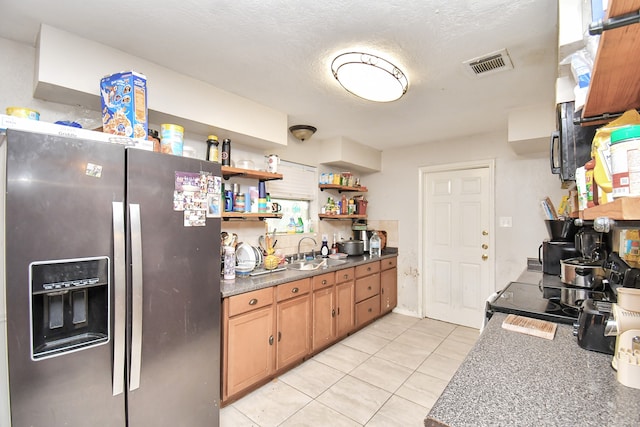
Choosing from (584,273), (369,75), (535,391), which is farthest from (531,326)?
(369,75)

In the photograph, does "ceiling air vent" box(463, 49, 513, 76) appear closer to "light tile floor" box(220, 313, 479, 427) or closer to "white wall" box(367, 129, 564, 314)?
"white wall" box(367, 129, 564, 314)

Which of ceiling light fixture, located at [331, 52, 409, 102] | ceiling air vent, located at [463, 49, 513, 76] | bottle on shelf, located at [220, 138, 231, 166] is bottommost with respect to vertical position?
bottle on shelf, located at [220, 138, 231, 166]

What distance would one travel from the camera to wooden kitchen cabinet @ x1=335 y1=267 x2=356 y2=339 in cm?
306

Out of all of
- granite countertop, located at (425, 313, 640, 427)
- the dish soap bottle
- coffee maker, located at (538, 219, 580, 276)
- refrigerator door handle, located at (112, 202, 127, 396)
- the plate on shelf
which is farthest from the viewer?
the dish soap bottle

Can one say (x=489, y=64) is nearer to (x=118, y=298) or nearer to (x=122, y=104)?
(x=122, y=104)

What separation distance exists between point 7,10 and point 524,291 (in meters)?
3.25

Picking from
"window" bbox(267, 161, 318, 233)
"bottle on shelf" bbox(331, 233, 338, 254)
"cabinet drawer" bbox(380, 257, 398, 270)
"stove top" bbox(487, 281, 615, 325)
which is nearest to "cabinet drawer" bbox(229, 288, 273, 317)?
"window" bbox(267, 161, 318, 233)

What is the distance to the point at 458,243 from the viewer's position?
373 centimetres

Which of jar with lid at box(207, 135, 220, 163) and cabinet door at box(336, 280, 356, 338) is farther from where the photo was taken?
cabinet door at box(336, 280, 356, 338)

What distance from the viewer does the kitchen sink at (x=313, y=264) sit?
9.63 feet

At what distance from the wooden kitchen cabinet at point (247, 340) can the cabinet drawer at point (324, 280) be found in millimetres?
560

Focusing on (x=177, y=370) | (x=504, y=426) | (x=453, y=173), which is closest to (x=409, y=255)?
(x=453, y=173)

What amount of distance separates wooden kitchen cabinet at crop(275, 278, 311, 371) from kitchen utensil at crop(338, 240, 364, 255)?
1180mm

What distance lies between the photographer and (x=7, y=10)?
1.43 m
